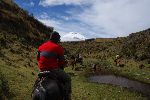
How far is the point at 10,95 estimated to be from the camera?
24.8 meters

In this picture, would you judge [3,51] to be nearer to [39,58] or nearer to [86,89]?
[86,89]

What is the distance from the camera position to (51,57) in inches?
650

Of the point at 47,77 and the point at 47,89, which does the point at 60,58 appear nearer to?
the point at 47,77

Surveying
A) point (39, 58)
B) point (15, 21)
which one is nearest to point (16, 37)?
point (15, 21)

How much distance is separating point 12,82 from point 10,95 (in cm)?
404

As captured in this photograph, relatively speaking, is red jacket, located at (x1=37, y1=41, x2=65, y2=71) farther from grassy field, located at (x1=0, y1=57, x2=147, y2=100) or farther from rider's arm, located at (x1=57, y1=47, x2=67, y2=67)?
grassy field, located at (x1=0, y1=57, x2=147, y2=100)

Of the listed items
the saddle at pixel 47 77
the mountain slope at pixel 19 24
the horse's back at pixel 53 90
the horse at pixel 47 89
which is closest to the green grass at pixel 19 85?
the saddle at pixel 47 77

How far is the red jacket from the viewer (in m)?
16.5

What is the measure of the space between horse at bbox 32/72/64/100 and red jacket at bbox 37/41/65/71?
1.36ft

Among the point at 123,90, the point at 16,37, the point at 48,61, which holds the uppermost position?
the point at 16,37

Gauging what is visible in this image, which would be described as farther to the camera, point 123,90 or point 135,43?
point 135,43

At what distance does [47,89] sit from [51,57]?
1.53m

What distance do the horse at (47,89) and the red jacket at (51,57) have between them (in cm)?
41

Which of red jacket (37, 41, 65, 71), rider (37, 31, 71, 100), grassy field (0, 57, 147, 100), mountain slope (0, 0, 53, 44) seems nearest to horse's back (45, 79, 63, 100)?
rider (37, 31, 71, 100)
